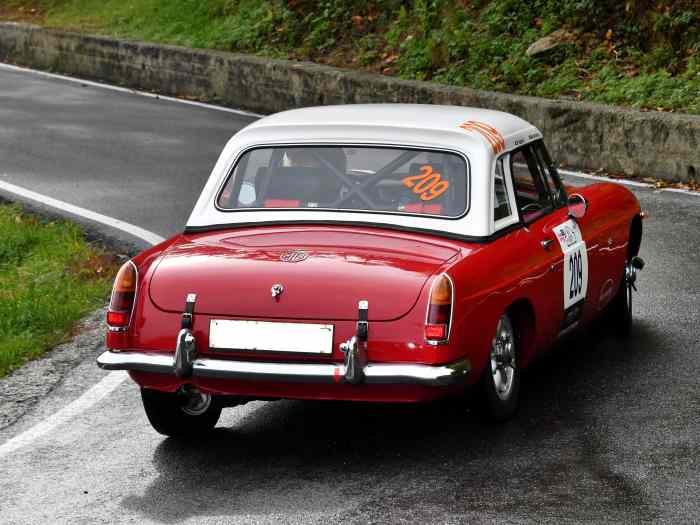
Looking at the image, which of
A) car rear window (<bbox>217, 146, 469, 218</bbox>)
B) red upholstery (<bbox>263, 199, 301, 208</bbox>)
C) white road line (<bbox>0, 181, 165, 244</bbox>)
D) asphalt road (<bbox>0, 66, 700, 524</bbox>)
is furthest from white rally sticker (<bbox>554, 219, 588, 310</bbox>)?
white road line (<bbox>0, 181, 165, 244</bbox>)

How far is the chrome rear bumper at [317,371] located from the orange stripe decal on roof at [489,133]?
144cm

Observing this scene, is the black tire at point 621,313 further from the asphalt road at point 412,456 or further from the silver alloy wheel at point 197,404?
the silver alloy wheel at point 197,404

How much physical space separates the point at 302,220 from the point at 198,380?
→ 1033 mm

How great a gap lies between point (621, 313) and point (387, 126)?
2194 millimetres

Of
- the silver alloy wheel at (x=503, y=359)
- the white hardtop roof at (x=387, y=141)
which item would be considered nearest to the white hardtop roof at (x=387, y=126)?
the white hardtop roof at (x=387, y=141)

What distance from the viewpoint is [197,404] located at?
6824 millimetres

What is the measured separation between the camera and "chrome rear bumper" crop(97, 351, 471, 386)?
19.6 feet

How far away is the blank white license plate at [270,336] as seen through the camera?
6066mm

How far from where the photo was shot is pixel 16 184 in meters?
14.2

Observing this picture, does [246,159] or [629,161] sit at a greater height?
[246,159]

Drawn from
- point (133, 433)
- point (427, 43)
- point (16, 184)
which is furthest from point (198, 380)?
point (427, 43)

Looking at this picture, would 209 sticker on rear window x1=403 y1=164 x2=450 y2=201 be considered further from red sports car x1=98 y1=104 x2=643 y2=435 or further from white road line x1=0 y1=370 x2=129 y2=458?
white road line x1=0 y1=370 x2=129 y2=458

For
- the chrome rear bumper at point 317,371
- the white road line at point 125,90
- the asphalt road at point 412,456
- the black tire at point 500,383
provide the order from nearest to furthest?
1. the asphalt road at point 412,456
2. the chrome rear bumper at point 317,371
3. the black tire at point 500,383
4. the white road line at point 125,90

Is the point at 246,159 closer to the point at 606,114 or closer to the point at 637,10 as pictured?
the point at 606,114
